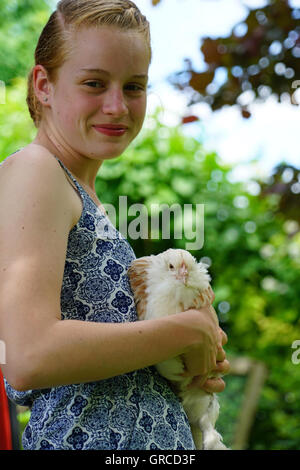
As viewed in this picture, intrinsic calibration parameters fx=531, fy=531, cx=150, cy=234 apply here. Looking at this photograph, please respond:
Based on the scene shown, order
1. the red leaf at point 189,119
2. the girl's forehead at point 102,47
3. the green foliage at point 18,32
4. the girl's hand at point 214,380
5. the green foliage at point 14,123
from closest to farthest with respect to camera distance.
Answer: the girl's forehead at point 102,47, the girl's hand at point 214,380, the red leaf at point 189,119, the green foliage at point 14,123, the green foliage at point 18,32

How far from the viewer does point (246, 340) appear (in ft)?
13.0

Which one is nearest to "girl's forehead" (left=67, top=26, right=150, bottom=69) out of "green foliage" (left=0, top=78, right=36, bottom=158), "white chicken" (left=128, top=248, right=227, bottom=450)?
"white chicken" (left=128, top=248, right=227, bottom=450)

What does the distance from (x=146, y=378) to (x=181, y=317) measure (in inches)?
5.1

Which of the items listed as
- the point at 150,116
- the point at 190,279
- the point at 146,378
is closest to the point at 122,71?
the point at 190,279

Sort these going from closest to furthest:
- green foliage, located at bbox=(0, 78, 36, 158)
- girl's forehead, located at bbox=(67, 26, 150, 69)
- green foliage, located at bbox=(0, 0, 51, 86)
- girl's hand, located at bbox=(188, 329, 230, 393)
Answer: girl's forehead, located at bbox=(67, 26, 150, 69), girl's hand, located at bbox=(188, 329, 230, 393), green foliage, located at bbox=(0, 78, 36, 158), green foliage, located at bbox=(0, 0, 51, 86)

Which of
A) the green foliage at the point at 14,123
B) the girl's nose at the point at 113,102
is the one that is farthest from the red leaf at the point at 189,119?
the girl's nose at the point at 113,102

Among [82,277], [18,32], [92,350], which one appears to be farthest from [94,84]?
[18,32]

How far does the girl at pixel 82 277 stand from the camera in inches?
27.9

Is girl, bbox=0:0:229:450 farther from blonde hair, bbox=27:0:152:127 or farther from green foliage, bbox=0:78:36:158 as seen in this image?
green foliage, bbox=0:78:36:158

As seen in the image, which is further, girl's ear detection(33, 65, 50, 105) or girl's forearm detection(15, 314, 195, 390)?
girl's ear detection(33, 65, 50, 105)

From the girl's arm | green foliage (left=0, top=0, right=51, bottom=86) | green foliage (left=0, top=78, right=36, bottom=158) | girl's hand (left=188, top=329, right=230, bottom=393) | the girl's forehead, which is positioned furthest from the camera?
green foliage (left=0, top=0, right=51, bottom=86)

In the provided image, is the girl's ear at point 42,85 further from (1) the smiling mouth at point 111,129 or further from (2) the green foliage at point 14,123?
(2) the green foliage at point 14,123

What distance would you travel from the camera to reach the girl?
708 mm

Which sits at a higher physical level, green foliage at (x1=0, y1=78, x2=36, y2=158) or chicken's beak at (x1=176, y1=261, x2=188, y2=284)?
green foliage at (x1=0, y1=78, x2=36, y2=158)
